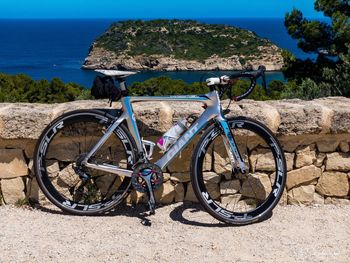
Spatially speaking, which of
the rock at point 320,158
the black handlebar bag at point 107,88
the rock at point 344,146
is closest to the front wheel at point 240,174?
the rock at point 320,158

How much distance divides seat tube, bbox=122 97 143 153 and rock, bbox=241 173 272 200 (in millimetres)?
1002

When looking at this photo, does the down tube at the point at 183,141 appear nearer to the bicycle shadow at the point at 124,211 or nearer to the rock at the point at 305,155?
the bicycle shadow at the point at 124,211

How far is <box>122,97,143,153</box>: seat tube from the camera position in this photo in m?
3.90

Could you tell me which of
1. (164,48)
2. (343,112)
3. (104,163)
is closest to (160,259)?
(104,163)

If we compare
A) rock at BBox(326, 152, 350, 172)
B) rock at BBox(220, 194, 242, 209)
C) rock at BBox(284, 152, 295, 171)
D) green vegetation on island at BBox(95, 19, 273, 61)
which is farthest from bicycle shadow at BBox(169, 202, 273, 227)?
green vegetation on island at BBox(95, 19, 273, 61)

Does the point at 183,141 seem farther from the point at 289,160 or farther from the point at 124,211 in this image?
the point at 289,160

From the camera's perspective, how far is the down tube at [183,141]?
3939mm

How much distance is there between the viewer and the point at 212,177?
14.2 feet

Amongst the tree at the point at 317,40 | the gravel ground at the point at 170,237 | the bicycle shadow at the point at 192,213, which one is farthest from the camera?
the tree at the point at 317,40

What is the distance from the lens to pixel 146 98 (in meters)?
3.91

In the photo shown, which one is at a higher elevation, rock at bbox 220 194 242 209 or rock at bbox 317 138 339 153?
rock at bbox 317 138 339 153

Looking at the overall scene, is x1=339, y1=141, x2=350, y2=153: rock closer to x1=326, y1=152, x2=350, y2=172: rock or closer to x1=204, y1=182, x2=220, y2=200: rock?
x1=326, y1=152, x2=350, y2=172: rock

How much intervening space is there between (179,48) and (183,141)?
85.0 m

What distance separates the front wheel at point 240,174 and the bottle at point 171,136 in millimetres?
187
